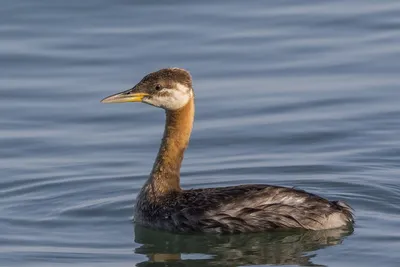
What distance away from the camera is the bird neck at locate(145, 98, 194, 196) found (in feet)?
49.3

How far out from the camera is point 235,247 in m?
13.9

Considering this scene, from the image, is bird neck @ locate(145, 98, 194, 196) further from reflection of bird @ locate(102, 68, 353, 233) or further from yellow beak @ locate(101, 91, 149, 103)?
yellow beak @ locate(101, 91, 149, 103)

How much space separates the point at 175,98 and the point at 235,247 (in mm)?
1811

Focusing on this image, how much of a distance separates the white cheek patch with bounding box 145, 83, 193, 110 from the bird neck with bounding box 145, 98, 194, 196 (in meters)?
0.07

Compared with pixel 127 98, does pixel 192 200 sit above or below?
below

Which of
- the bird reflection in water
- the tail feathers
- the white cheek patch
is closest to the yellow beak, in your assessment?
the white cheek patch

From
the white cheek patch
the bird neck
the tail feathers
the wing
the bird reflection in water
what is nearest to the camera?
the bird reflection in water

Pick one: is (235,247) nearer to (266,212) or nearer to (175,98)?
(266,212)

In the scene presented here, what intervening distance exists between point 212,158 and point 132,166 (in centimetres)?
95

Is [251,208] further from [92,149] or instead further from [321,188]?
[92,149]

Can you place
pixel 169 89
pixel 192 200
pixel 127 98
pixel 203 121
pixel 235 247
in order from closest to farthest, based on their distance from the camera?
pixel 235 247
pixel 192 200
pixel 169 89
pixel 127 98
pixel 203 121

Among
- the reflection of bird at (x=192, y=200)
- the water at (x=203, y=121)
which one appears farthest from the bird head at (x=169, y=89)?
the water at (x=203, y=121)

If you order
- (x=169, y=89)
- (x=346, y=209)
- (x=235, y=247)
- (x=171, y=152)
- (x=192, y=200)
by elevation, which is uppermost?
(x=169, y=89)

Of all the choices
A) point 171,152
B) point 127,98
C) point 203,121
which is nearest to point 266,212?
point 171,152
